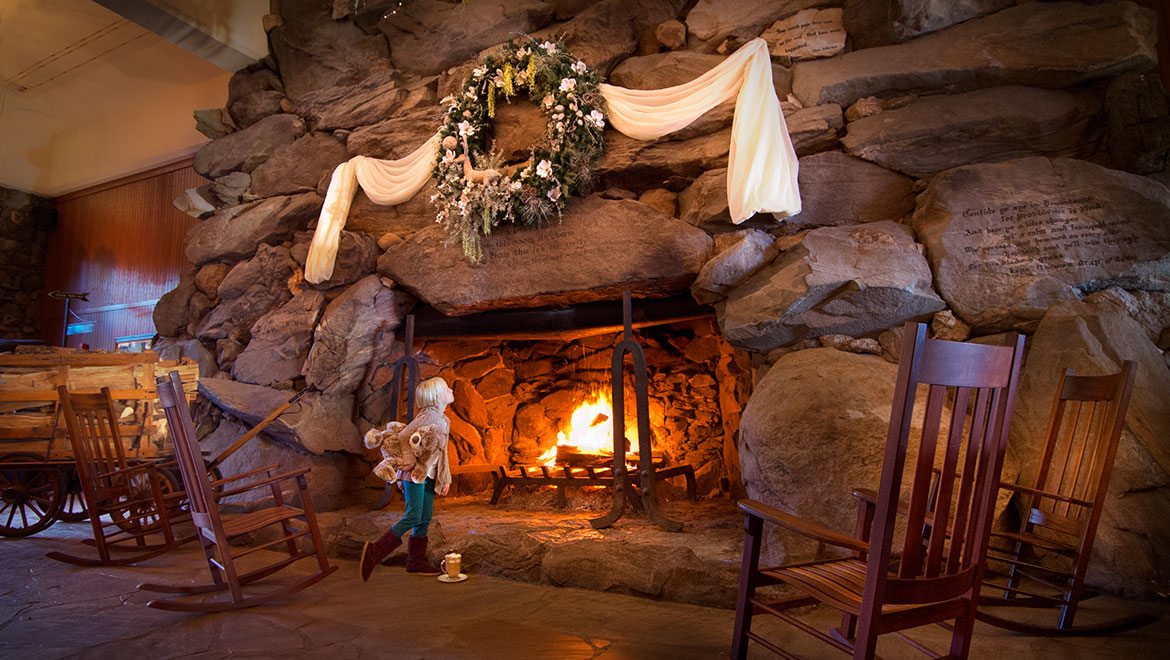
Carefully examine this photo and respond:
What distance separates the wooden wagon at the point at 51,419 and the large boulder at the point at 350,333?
134cm

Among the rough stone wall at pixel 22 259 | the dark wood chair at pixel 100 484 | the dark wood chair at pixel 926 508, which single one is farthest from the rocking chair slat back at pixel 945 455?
the rough stone wall at pixel 22 259

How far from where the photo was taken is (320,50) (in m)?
7.31

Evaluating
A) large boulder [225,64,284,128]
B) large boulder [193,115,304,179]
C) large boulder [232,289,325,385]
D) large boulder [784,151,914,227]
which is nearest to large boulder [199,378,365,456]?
large boulder [232,289,325,385]

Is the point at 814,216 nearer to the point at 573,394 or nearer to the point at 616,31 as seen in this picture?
the point at 616,31

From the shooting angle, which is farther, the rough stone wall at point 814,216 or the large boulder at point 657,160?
the large boulder at point 657,160

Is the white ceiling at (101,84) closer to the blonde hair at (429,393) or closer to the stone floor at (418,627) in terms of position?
the blonde hair at (429,393)

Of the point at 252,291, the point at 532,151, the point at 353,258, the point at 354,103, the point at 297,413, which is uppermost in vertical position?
the point at 354,103

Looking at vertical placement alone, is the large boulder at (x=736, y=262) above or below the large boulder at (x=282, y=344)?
above

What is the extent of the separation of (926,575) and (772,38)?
4.57 metres

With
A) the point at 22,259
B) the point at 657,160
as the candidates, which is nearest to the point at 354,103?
the point at 657,160

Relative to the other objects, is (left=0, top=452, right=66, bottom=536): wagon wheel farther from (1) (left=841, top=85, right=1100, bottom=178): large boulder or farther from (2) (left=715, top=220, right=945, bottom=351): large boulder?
(1) (left=841, top=85, right=1100, bottom=178): large boulder

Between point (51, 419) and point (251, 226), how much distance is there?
2.61 meters

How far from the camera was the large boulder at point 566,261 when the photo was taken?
4.93 m

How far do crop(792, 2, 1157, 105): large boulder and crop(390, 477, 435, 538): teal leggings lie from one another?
12.9ft
